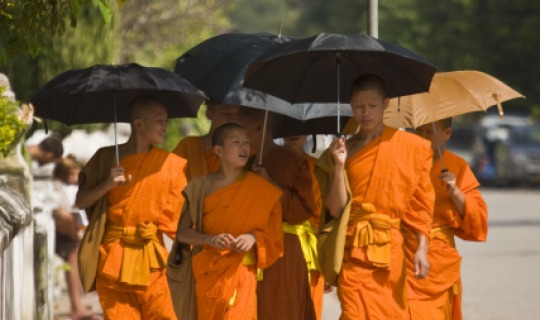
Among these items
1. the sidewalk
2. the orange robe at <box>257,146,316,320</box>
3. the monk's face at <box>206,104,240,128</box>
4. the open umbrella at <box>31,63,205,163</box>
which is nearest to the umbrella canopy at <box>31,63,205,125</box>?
the open umbrella at <box>31,63,205,163</box>

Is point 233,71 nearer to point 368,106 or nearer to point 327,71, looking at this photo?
point 327,71

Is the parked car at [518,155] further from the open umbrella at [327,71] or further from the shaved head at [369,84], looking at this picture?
the shaved head at [369,84]

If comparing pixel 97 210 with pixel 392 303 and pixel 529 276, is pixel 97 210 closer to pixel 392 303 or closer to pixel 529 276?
pixel 392 303

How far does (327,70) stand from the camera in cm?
766

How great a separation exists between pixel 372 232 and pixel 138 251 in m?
1.45

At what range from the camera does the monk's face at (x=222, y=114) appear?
8.20 m

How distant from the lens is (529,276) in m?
15.4

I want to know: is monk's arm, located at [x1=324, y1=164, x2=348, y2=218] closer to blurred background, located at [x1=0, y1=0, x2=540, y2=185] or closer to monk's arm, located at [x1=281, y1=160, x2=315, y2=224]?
monk's arm, located at [x1=281, y1=160, x2=315, y2=224]

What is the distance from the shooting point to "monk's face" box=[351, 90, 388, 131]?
280 inches

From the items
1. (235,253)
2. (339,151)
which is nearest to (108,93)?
(235,253)

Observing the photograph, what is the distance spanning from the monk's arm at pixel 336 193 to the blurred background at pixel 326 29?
1.45m

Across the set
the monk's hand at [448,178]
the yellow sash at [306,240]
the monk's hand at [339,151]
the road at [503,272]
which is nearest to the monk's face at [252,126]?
the yellow sash at [306,240]

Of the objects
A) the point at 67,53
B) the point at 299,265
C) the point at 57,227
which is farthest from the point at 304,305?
the point at 67,53

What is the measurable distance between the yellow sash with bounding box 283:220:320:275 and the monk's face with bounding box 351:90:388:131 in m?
1.03
